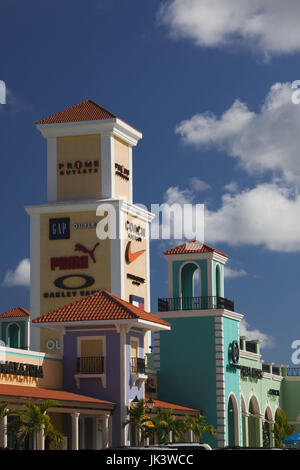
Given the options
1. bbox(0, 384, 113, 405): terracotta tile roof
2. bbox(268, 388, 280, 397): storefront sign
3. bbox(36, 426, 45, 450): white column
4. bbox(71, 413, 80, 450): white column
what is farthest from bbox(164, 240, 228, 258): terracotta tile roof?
bbox(36, 426, 45, 450): white column

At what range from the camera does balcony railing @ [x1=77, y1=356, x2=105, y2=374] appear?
159ft

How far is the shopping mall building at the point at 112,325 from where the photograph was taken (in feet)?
157

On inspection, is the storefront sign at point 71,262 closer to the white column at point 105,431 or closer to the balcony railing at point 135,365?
the balcony railing at point 135,365

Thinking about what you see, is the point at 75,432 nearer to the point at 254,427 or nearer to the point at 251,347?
the point at 254,427

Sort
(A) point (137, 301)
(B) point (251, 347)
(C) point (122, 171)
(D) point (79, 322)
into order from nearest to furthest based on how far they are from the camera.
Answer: (D) point (79, 322), (B) point (251, 347), (A) point (137, 301), (C) point (122, 171)

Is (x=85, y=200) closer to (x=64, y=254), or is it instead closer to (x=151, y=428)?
(x=64, y=254)

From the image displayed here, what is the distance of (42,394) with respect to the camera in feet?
140

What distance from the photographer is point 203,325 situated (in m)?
62.1

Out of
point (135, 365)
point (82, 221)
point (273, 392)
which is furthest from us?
point (82, 221)

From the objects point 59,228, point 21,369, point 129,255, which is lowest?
point 21,369

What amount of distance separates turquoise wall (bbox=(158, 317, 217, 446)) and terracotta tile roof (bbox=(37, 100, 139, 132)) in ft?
66.9

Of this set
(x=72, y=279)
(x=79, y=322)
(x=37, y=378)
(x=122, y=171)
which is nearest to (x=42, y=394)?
(x=37, y=378)

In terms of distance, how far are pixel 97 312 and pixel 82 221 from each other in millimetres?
27684
